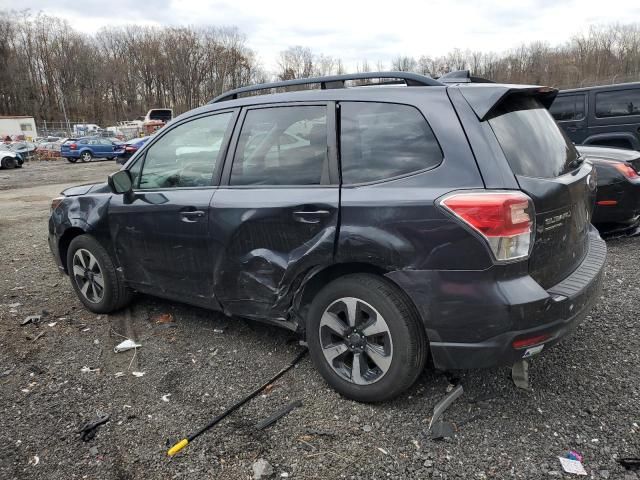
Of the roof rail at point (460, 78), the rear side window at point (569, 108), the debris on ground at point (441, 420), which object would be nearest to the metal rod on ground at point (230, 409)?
the debris on ground at point (441, 420)

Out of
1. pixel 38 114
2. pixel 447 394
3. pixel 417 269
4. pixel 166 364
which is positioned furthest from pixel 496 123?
pixel 38 114

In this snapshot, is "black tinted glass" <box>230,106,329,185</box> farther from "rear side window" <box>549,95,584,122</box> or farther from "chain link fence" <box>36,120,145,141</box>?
"chain link fence" <box>36,120,145,141</box>

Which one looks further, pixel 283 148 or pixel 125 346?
pixel 125 346

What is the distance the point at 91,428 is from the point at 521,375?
2489 millimetres

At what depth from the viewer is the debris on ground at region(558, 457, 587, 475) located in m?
2.31

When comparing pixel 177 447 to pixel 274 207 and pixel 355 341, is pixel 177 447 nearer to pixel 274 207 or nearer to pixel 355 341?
pixel 355 341

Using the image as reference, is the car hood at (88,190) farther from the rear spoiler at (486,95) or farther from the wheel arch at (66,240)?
the rear spoiler at (486,95)

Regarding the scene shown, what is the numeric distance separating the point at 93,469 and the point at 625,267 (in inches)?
201

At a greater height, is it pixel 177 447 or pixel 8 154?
pixel 8 154

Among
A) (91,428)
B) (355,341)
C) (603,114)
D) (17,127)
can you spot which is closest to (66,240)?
(91,428)

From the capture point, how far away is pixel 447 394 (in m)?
2.94

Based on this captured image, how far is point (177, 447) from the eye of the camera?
261cm

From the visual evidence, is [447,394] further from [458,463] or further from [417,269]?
[417,269]

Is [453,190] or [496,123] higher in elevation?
[496,123]
